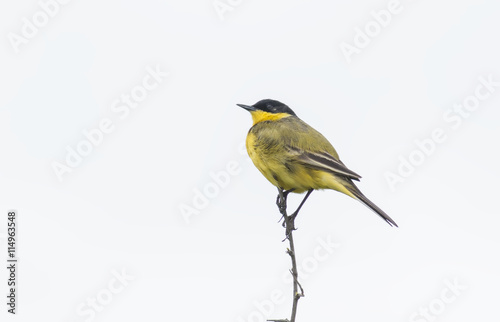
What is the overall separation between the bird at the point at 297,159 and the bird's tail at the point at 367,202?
0.01 m

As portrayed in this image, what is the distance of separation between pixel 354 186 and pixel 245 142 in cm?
227

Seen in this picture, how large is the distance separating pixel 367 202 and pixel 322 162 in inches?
50.1

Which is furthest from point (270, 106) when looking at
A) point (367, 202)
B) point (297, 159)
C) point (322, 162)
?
point (367, 202)

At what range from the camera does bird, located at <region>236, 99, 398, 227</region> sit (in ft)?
32.6

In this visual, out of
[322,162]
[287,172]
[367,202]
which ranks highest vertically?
[287,172]

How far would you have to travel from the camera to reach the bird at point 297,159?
9938 mm

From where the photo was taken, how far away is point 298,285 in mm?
6266

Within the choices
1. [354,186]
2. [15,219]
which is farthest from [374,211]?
[15,219]

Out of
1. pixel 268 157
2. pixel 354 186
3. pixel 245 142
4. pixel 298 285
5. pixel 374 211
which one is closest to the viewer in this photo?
pixel 298 285

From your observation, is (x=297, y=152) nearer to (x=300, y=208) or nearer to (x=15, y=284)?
(x=300, y=208)

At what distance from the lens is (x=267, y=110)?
40.2 ft

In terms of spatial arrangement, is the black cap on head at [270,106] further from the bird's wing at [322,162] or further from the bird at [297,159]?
the bird's wing at [322,162]

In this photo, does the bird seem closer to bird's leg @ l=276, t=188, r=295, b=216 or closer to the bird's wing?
the bird's wing

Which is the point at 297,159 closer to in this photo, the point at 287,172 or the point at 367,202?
the point at 287,172
